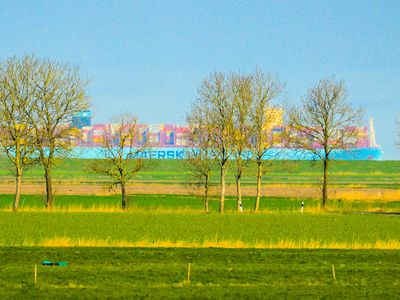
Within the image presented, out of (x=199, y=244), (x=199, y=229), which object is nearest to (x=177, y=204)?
(x=199, y=229)

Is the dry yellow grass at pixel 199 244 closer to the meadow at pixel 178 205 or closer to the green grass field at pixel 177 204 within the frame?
the meadow at pixel 178 205

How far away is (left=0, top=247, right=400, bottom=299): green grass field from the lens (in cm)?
2045

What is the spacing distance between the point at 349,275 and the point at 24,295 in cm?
933

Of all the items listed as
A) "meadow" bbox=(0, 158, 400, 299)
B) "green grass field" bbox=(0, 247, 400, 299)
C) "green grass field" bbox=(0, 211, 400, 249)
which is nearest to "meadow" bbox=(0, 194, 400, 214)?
"green grass field" bbox=(0, 211, 400, 249)

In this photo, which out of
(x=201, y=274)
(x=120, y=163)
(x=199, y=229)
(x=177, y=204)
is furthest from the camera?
(x=177, y=204)

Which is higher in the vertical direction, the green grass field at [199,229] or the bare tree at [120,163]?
the bare tree at [120,163]

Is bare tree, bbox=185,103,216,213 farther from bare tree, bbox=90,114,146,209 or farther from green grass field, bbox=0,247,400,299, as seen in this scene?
green grass field, bbox=0,247,400,299

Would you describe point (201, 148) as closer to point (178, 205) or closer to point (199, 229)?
point (178, 205)

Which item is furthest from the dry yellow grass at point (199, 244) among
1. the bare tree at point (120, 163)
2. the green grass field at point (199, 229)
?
the bare tree at point (120, 163)

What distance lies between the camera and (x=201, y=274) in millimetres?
23734

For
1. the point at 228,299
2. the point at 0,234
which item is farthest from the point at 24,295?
the point at 0,234

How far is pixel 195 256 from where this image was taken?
28344 millimetres

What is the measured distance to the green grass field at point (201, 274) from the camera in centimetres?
2045

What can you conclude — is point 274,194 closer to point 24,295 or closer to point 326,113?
point 326,113
